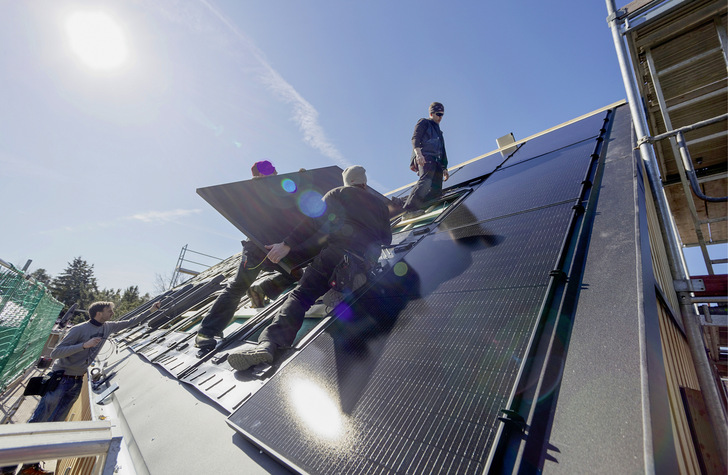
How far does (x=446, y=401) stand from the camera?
1.36 m

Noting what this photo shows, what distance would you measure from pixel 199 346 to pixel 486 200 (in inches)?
162

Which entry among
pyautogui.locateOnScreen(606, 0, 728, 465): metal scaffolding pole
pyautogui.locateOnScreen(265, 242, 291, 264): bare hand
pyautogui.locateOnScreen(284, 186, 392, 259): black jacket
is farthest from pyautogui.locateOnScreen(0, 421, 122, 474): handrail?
pyautogui.locateOnScreen(606, 0, 728, 465): metal scaffolding pole

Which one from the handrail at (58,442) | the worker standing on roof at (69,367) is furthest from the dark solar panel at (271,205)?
the worker standing on roof at (69,367)

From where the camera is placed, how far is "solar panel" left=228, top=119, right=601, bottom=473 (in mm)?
1259

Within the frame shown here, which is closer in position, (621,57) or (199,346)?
(199,346)

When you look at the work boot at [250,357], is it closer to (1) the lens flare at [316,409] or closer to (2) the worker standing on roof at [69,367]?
(1) the lens flare at [316,409]

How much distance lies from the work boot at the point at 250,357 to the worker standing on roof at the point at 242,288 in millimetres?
1163

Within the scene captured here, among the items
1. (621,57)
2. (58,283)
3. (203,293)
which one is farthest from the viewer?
(58,283)

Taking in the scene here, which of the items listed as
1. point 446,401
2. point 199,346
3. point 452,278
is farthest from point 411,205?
point 446,401

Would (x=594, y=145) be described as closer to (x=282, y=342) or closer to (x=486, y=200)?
(x=486, y=200)

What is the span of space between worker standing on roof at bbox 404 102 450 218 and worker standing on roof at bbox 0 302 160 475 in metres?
6.03

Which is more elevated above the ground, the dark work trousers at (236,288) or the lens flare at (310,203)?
the lens flare at (310,203)

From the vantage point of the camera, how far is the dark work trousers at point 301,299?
8.74ft

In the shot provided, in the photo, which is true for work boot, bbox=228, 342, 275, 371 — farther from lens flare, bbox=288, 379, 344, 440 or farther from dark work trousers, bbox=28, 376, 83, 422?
dark work trousers, bbox=28, 376, 83, 422
